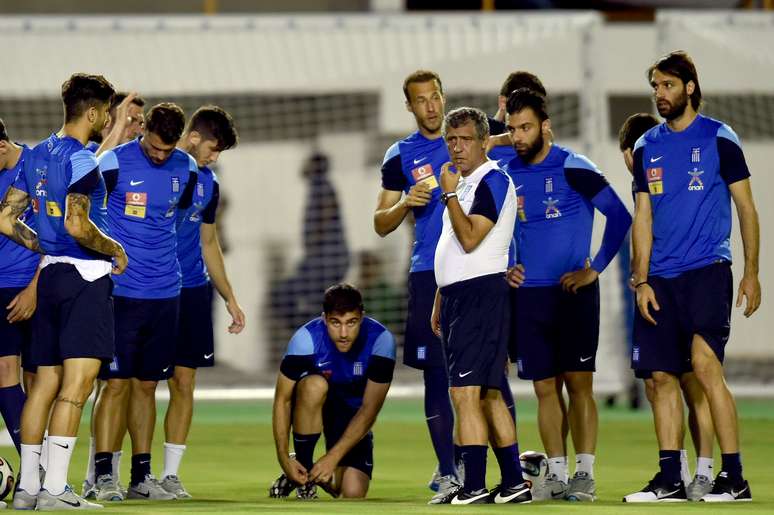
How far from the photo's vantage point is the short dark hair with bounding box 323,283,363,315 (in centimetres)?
938

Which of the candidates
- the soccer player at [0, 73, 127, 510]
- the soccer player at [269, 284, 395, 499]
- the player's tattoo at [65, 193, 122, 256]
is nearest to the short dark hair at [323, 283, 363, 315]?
the soccer player at [269, 284, 395, 499]

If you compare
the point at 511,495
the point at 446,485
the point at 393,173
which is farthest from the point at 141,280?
the point at 511,495

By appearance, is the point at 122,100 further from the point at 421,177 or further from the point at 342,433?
the point at 342,433

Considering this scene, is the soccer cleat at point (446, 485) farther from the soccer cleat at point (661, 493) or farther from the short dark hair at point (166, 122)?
the short dark hair at point (166, 122)

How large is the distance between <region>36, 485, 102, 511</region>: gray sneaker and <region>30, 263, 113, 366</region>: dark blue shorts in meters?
0.67

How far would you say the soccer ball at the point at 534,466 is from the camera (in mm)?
9102

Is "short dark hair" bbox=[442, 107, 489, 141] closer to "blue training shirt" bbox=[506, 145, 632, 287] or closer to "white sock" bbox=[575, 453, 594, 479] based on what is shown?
"blue training shirt" bbox=[506, 145, 632, 287]

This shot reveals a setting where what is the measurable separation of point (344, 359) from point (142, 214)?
57.0 inches

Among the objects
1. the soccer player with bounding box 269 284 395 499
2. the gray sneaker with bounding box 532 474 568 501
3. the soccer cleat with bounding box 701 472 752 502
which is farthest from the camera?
the soccer player with bounding box 269 284 395 499

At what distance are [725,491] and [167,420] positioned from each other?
11.0ft

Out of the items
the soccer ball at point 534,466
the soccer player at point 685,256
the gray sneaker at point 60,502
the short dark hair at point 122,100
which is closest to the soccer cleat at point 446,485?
the soccer ball at point 534,466

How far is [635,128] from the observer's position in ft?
31.6

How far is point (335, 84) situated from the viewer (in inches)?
728

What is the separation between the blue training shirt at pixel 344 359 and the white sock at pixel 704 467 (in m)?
1.86
